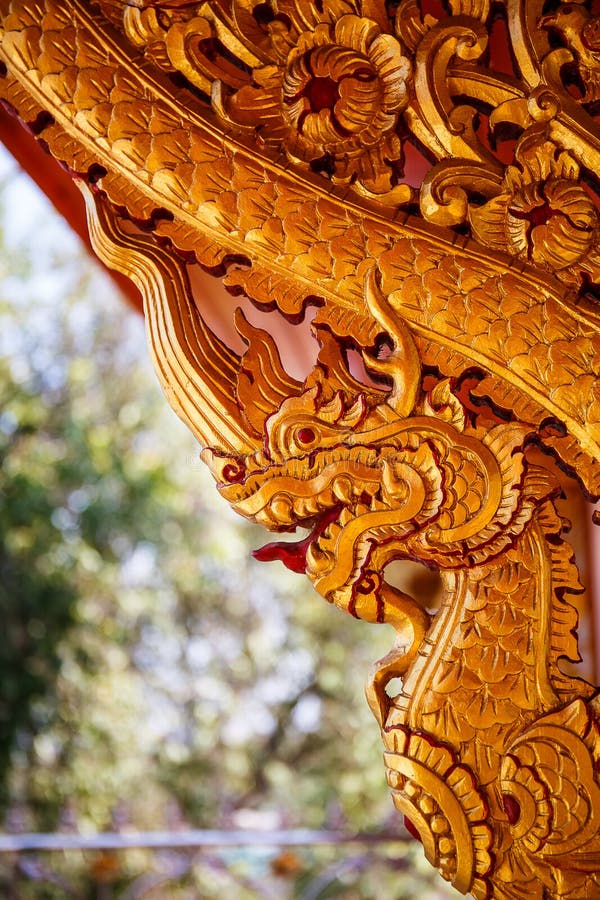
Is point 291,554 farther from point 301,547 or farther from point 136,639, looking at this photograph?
point 136,639

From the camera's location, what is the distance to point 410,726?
2.09 feet

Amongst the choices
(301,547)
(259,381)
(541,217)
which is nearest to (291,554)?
(301,547)

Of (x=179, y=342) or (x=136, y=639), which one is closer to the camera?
(x=179, y=342)

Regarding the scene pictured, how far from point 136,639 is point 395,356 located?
6067 millimetres

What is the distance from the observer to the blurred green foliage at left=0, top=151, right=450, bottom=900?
5.54 metres

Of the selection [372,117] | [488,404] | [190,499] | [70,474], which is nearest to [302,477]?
[488,404]

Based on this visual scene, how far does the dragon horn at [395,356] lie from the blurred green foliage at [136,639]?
488 cm

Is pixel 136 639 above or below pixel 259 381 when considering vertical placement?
below

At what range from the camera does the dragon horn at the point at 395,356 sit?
26.5 inches

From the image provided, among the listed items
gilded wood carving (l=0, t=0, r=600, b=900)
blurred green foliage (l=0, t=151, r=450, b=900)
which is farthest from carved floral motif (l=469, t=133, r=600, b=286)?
blurred green foliage (l=0, t=151, r=450, b=900)

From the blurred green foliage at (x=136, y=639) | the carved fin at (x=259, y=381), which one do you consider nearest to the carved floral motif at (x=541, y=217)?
the carved fin at (x=259, y=381)

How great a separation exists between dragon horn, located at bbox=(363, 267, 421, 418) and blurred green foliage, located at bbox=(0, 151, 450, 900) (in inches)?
192

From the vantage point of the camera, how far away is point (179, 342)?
69 centimetres

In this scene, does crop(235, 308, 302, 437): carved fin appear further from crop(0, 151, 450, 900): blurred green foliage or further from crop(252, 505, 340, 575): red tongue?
crop(0, 151, 450, 900): blurred green foliage
